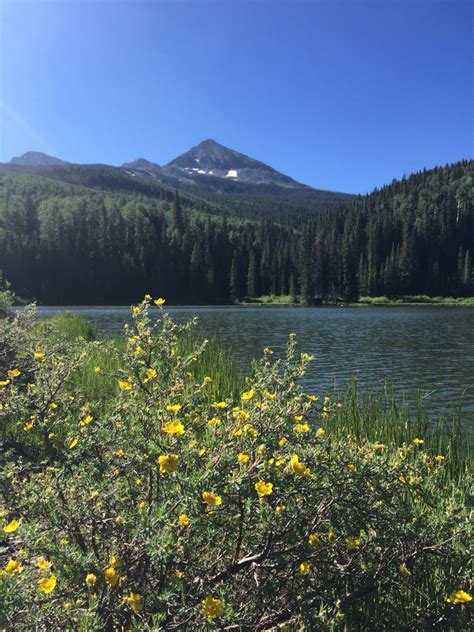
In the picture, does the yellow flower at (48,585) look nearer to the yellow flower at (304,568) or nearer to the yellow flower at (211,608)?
the yellow flower at (211,608)

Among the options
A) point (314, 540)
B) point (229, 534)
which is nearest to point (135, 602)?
point (229, 534)

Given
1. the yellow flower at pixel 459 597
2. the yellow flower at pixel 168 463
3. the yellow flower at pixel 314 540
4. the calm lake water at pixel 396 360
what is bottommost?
the calm lake water at pixel 396 360

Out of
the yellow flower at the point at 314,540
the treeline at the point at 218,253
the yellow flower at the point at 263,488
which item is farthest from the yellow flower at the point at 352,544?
the treeline at the point at 218,253

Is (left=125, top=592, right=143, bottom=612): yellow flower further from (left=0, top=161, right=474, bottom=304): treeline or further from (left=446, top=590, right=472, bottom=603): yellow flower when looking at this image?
(left=0, top=161, right=474, bottom=304): treeline

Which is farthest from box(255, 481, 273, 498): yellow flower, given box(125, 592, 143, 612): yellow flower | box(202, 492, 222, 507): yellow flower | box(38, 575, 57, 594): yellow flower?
box(38, 575, 57, 594): yellow flower

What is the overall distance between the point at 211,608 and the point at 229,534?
1.63ft

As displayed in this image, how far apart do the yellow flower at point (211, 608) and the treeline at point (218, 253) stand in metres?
111

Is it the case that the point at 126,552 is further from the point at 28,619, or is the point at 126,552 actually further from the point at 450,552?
the point at 450,552

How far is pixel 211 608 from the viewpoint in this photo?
1840mm

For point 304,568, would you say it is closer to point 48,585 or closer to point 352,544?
point 352,544

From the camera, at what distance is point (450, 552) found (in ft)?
7.95

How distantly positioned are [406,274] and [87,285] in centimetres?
8398

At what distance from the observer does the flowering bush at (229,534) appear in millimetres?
1927

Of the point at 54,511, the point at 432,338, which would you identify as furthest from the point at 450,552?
the point at 432,338
